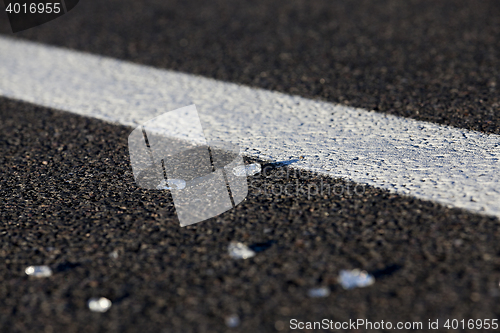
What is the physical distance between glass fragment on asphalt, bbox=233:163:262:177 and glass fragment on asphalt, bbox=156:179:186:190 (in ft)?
0.72

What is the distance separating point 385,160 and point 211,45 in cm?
203

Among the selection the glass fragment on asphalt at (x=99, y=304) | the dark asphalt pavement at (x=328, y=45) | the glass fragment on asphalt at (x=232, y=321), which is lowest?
the dark asphalt pavement at (x=328, y=45)

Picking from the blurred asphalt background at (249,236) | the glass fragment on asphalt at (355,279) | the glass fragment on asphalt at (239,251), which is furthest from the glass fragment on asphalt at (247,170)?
the glass fragment on asphalt at (355,279)

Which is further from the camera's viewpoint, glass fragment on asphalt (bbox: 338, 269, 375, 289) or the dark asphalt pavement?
the dark asphalt pavement

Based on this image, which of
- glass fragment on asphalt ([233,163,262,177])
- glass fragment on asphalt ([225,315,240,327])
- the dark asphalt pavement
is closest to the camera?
glass fragment on asphalt ([225,315,240,327])

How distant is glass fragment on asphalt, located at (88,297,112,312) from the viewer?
1556 mm

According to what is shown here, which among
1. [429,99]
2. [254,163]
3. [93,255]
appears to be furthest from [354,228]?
[429,99]

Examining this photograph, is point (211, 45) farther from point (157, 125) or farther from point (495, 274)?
point (495, 274)

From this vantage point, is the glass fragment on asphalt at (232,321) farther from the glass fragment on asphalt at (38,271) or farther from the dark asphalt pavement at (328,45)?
the dark asphalt pavement at (328,45)

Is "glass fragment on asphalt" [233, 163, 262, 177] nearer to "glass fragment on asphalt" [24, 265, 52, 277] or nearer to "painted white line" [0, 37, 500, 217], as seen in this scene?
"painted white line" [0, 37, 500, 217]

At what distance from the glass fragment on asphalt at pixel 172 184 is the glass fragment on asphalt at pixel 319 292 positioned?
0.82m

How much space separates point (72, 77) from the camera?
3586 millimetres

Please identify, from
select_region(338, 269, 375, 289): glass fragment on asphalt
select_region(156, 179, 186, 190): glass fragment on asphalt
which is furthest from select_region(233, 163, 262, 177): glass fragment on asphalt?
select_region(338, 269, 375, 289): glass fragment on asphalt

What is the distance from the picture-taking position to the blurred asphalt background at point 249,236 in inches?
59.6
